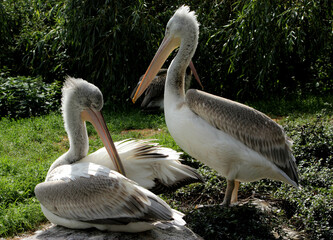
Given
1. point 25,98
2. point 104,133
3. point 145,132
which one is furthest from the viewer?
point 25,98

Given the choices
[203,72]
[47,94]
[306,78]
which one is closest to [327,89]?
[306,78]

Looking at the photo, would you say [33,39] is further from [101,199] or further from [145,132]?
[101,199]

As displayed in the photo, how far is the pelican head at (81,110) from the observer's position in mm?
3801

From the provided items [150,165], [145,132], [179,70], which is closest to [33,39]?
[145,132]

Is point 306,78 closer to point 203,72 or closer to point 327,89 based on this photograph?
point 327,89

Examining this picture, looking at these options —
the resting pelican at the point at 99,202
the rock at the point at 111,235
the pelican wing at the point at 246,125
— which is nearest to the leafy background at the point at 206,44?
the pelican wing at the point at 246,125

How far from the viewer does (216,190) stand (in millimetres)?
4523

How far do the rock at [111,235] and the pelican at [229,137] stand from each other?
640 millimetres

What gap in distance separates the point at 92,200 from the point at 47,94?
4806 millimetres

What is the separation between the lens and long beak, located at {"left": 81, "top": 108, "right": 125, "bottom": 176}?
12.0 feet

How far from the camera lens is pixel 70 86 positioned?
3.85m

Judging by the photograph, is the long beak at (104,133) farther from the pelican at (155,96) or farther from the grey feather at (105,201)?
the pelican at (155,96)

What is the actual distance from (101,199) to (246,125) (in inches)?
53.8

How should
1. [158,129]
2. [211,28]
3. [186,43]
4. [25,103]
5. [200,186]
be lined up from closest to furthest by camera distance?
1. [186,43]
2. [200,186]
3. [158,129]
4. [25,103]
5. [211,28]
